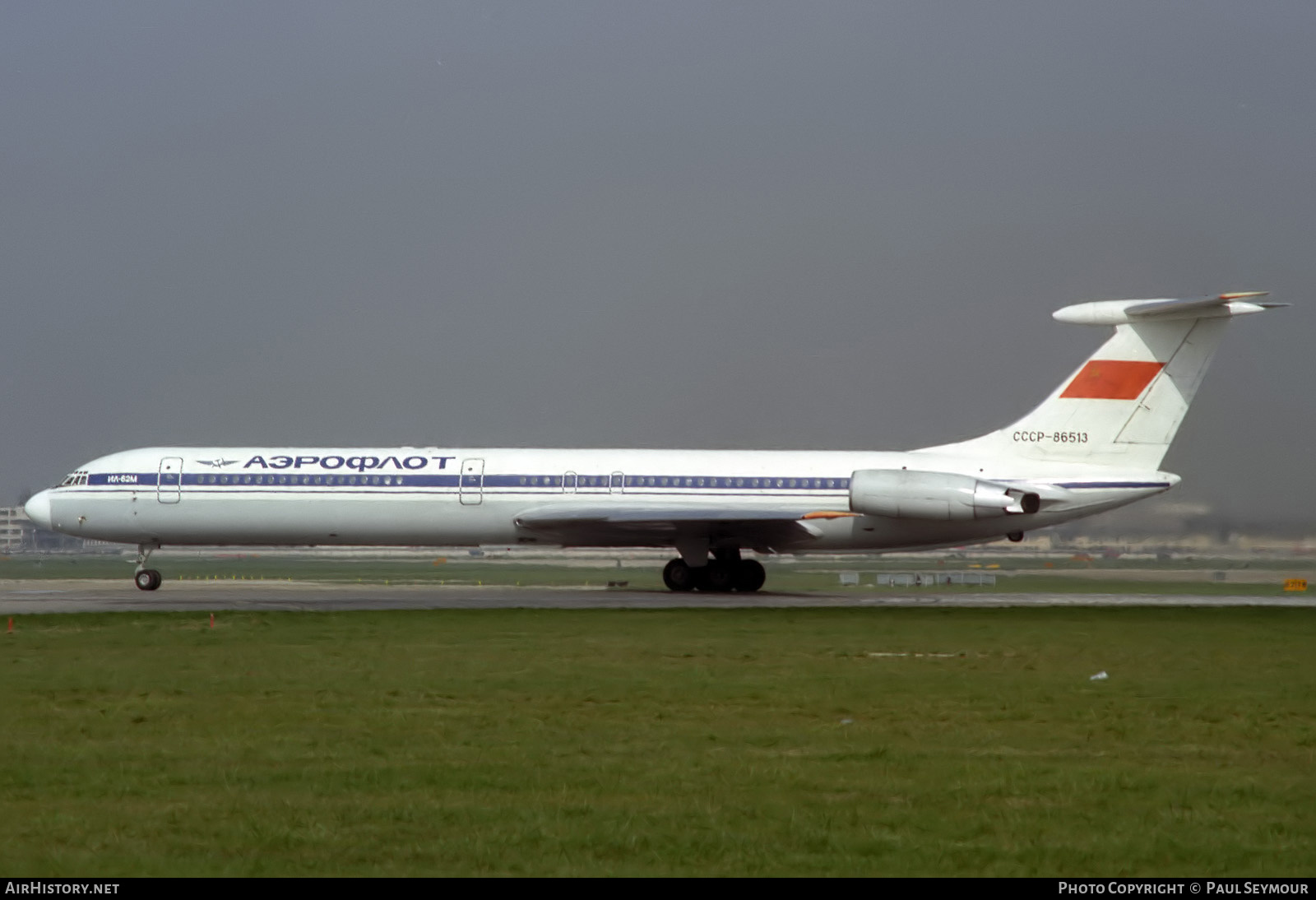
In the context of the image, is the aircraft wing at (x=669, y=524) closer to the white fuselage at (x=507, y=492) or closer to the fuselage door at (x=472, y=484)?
the white fuselage at (x=507, y=492)

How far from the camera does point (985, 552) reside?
7588 cm

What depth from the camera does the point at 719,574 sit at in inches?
1359

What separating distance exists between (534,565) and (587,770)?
52242mm

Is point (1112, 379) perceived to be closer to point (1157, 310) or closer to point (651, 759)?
point (1157, 310)

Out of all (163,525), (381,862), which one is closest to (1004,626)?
(381,862)

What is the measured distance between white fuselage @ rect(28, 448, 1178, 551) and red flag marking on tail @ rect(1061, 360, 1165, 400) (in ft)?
5.78

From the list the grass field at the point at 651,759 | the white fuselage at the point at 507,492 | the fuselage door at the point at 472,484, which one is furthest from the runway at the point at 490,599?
the grass field at the point at 651,759

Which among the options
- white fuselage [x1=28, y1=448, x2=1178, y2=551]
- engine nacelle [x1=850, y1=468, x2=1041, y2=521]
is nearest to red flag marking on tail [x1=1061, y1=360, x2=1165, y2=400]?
white fuselage [x1=28, y1=448, x2=1178, y2=551]

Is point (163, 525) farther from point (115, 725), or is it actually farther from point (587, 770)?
point (587, 770)

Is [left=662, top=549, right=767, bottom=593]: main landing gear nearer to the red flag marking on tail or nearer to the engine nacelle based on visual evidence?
the engine nacelle

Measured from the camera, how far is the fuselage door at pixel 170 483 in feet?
115

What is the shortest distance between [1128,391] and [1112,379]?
472 mm

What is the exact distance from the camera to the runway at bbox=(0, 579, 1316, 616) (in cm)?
2752

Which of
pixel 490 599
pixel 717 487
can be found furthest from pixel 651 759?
pixel 717 487
